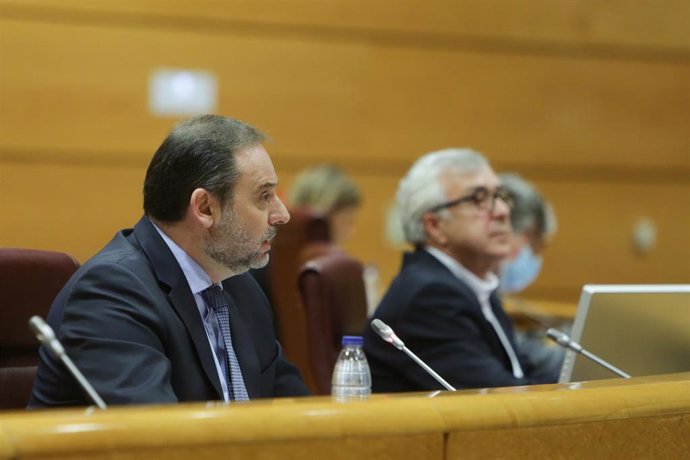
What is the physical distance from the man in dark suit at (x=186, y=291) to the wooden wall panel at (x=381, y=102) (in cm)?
355

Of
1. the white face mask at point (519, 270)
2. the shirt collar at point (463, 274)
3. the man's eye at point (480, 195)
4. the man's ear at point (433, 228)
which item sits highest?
the man's eye at point (480, 195)

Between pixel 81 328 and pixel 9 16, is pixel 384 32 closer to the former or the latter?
pixel 9 16

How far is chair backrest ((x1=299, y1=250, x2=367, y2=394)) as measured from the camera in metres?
3.10

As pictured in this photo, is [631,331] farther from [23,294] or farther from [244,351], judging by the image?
[23,294]

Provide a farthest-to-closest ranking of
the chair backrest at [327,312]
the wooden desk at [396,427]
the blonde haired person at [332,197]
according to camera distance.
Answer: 1. the blonde haired person at [332,197]
2. the chair backrest at [327,312]
3. the wooden desk at [396,427]

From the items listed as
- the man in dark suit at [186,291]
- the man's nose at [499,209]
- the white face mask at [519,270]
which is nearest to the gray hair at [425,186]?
the man's nose at [499,209]

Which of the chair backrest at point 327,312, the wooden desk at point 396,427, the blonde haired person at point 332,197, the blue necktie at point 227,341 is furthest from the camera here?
the blonde haired person at point 332,197

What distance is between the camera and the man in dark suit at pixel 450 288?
9.69ft

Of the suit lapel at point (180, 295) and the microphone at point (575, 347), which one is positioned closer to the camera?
the suit lapel at point (180, 295)

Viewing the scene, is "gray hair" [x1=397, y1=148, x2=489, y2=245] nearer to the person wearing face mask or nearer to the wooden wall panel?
the person wearing face mask

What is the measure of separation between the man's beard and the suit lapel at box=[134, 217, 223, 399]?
0.09 metres

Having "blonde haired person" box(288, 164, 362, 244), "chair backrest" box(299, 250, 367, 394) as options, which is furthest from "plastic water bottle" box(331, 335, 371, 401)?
"blonde haired person" box(288, 164, 362, 244)

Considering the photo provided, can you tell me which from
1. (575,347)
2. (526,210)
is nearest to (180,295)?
(575,347)

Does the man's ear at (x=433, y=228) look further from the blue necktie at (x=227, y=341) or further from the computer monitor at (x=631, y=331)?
the blue necktie at (x=227, y=341)
